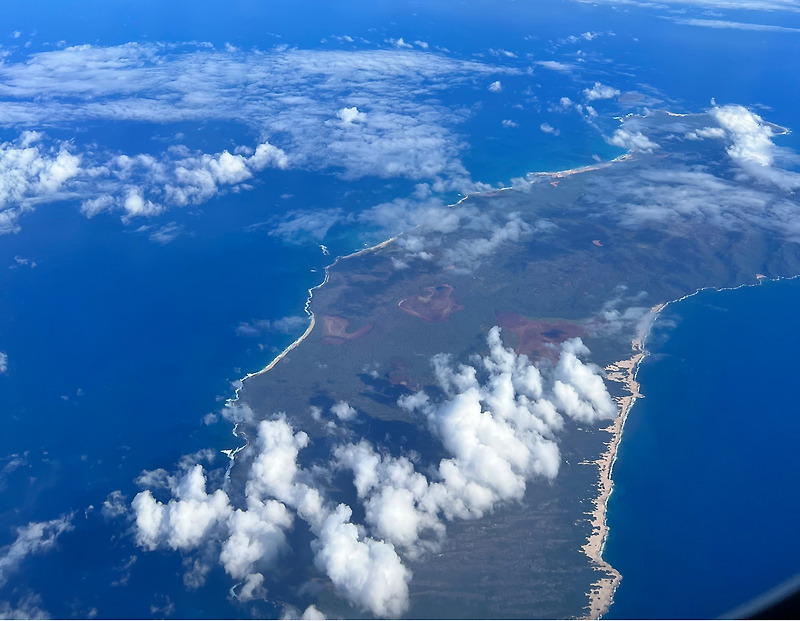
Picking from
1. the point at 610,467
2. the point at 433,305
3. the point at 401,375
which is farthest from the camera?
the point at 433,305

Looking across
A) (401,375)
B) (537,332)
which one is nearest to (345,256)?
(401,375)

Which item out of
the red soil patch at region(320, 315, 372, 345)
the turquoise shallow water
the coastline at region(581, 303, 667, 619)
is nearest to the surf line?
the red soil patch at region(320, 315, 372, 345)

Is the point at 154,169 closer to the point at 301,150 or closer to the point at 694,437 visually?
the point at 301,150

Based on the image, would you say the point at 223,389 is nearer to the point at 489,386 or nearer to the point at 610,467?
the point at 489,386

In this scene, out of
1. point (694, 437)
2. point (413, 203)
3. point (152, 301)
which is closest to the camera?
point (694, 437)

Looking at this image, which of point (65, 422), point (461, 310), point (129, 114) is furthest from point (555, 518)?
point (129, 114)

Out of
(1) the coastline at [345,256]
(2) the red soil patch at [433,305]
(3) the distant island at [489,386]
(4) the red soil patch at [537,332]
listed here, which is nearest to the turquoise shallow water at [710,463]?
(3) the distant island at [489,386]

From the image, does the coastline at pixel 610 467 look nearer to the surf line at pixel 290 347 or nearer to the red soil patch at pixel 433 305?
the red soil patch at pixel 433 305
